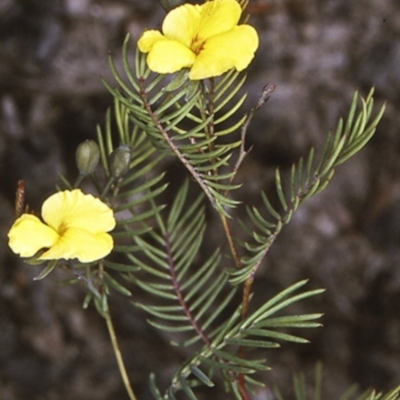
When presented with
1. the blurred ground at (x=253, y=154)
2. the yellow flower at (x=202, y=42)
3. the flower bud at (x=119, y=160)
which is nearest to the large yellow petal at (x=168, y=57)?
the yellow flower at (x=202, y=42)

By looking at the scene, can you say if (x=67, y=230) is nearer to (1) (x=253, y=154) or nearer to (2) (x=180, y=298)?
(2) (x=180, y=298)

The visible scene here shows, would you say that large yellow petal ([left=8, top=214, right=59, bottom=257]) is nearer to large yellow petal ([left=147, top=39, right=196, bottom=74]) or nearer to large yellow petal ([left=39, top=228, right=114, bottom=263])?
large yellow petal ([left=39, top=228, right=114, bottom=263])

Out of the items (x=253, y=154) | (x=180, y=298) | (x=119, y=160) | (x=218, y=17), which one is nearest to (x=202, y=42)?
(x=218, y=17)

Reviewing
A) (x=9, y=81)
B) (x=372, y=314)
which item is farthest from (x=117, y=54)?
(x=372, y=314)

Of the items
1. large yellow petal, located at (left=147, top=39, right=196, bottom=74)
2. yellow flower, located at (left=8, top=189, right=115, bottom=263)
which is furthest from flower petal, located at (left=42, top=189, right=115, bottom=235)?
large yellow petal, located at (left=147, top=39, right=196, bottom=74)

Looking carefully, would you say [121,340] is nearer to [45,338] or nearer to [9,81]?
[45,338]
